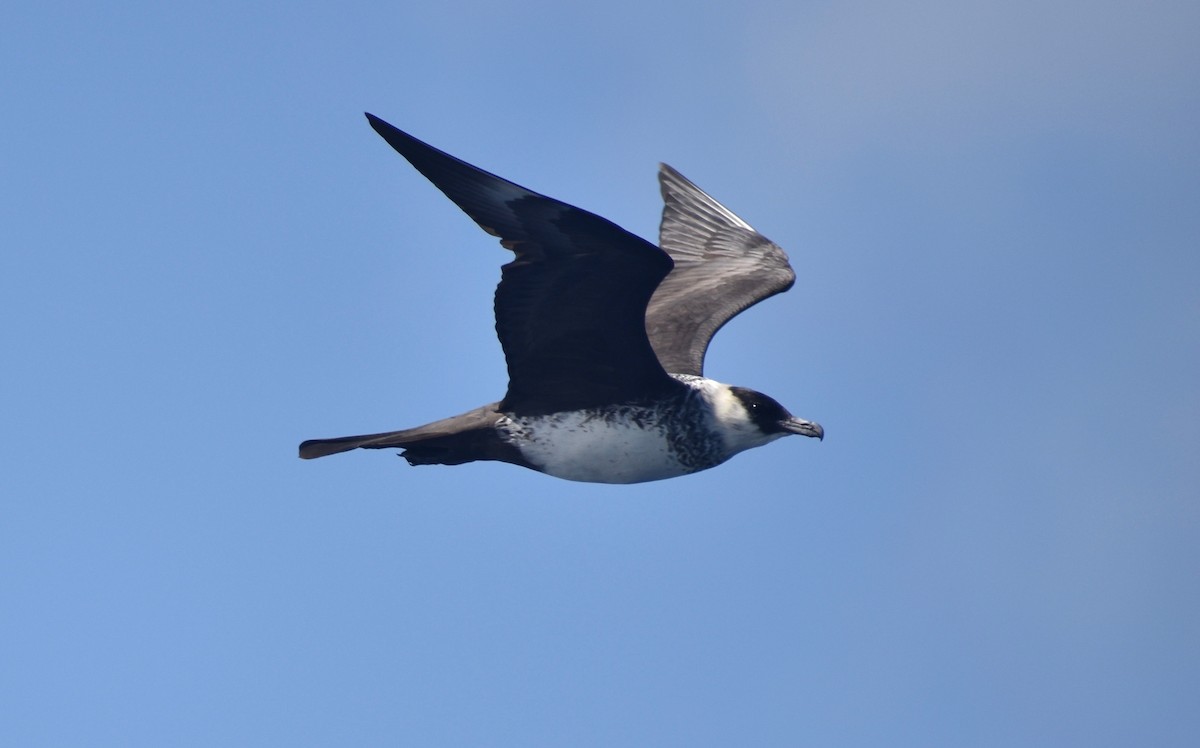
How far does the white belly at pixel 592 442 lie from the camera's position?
25.4 ft

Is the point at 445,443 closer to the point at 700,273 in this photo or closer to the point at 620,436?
the point at 620,436

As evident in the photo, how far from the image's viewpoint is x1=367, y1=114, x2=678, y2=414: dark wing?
6598mm

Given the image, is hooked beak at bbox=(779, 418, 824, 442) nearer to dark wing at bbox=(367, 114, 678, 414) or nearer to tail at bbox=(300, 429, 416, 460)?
dark wing at bbox=(367, 114, 678, 414)

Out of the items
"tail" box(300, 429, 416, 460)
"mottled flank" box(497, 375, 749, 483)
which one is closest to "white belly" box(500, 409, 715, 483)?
"mottled flank" box(497, 375, 749, 483)

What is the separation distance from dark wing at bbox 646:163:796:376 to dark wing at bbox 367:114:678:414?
41.3 inches

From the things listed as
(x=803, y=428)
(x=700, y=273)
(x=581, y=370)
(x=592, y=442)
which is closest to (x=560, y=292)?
(x=581, y=370)

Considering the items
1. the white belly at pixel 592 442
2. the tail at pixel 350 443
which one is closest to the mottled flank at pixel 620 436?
the white belly at pixel 592 442

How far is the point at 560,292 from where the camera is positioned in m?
7.03

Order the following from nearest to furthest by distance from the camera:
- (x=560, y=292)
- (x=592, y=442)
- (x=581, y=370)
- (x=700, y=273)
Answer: (x=560, y=292) → (x=581, y=370) → (x=592, y=442) → (x=700, y=273)

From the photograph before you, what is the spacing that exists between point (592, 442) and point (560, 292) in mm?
1068

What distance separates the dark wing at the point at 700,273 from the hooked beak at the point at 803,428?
77cm

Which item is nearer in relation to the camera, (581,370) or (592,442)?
(581,370)

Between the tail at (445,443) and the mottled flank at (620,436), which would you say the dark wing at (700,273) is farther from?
the tail at (445,443)

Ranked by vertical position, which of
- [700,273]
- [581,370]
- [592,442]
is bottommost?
[592,442]
